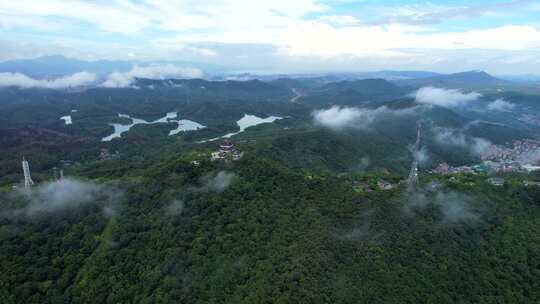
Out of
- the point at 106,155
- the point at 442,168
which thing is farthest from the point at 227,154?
the point at 442,168

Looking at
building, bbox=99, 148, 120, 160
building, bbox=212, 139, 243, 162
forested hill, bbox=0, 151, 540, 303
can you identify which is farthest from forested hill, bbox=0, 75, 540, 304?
building, bbox=99, 148, 120, 160

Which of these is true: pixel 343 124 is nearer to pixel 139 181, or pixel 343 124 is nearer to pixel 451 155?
pixel 451 155

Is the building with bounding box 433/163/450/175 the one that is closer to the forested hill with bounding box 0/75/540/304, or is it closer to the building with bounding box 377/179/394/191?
the forested hill with bounding box 0/75/540/304

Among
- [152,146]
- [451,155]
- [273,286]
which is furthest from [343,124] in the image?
[273,286]

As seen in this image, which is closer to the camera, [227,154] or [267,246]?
[267,246]

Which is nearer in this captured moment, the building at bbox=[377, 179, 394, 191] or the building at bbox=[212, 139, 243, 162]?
the building at bbox=[377, 179, 394, 191]

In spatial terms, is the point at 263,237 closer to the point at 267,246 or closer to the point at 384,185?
the point at 267,246

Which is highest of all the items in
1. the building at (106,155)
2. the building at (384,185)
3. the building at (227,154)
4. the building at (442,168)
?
the building at (227,154)

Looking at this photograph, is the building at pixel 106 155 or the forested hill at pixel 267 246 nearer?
the forested hill at pixel 267 246

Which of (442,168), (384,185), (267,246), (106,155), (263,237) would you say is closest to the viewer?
(267,246)

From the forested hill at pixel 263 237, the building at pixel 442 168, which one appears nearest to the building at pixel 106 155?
the forested hill at pixel 263 237

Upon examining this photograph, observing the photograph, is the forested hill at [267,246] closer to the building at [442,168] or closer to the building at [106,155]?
the building at [442,168]
